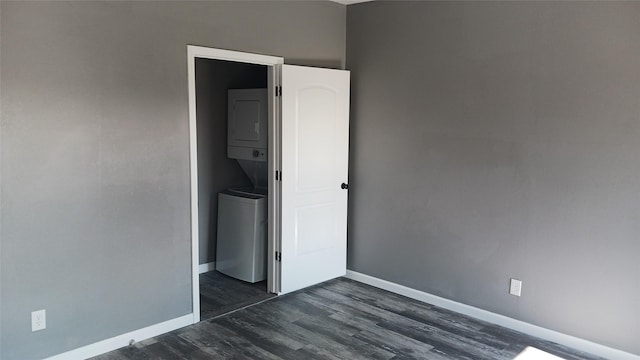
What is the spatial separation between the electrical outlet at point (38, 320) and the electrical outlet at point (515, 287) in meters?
3.12

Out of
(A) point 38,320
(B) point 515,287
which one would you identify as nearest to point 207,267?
(A) point 38,320

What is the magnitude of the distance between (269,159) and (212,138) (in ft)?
3.23

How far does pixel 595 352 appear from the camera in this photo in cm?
319

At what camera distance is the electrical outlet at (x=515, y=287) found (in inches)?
138

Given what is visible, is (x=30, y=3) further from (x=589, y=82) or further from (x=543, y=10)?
(x=589, y=82)

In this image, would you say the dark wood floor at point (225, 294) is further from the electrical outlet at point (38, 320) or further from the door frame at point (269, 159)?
the electrical outlet at point (38, 320)

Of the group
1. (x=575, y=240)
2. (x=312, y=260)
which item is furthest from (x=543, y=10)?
(x=312, y=260)

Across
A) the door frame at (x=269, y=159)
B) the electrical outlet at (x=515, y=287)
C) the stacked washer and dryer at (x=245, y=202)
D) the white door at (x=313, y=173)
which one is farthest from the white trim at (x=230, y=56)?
the electrical outlet at (x=515, y=287)

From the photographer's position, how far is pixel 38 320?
2.82 m

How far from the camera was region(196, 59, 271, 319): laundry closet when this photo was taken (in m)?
4.39

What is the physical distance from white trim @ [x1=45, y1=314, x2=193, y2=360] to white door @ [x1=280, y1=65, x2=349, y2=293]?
964 mm

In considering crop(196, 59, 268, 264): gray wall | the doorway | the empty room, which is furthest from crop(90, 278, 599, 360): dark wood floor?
crop(196, 59, 268, 264): gray wall

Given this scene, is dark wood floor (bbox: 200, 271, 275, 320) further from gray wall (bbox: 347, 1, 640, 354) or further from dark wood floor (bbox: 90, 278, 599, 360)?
gray wall (bbox: 347, 1, 640, 354)

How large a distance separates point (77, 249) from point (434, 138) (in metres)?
2.72
